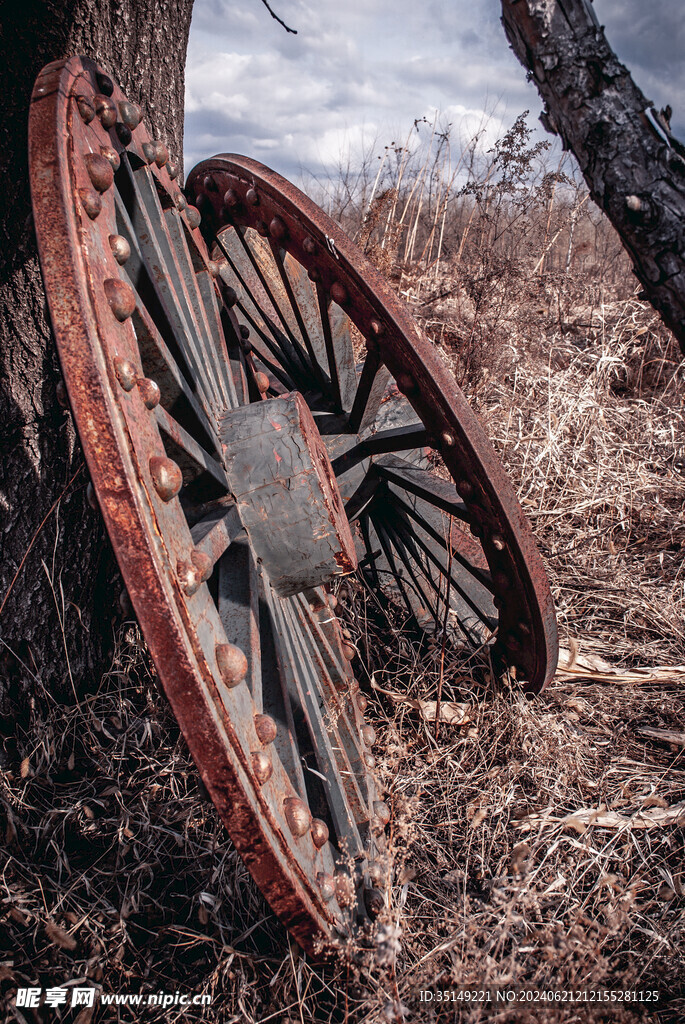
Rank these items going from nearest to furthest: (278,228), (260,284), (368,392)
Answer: (278,228) < (368,392) < (260,284)

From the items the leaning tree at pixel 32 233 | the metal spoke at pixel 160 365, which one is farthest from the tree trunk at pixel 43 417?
the metal spoke at pixel 160 365

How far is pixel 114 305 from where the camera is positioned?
1.01 meters

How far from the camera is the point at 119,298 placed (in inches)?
39.6

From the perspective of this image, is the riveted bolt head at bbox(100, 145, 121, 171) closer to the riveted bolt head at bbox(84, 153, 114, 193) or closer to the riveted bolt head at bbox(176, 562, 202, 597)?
the riveted bolt head at bbox(84, 153, 114, 193)

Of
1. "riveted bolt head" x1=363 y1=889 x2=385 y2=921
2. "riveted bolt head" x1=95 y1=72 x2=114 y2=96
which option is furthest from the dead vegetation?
"riveted bolt head" x1=95 y1=72 x2=114 y2=96

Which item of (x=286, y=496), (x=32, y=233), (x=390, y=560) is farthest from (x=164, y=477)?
(x=390, y=560)

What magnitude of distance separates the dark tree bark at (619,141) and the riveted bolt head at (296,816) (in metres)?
2.30

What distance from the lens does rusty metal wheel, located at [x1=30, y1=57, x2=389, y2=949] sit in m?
0.90

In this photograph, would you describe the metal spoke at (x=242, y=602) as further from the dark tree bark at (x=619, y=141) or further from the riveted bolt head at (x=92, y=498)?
the dark tree bark at (x=619, y=141)

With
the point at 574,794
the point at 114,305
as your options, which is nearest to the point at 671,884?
the point at 574,794

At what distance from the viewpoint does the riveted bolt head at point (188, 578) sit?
3.10 feet

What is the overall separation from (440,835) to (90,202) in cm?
182

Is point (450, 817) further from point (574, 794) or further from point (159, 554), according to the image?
point (159, 554)

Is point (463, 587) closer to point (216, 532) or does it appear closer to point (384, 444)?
point (384, 444)
